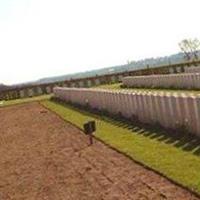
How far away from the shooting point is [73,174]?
1161cm

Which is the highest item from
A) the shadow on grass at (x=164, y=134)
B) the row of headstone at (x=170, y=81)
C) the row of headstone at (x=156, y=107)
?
the row of headstone at (x=156, y=107)

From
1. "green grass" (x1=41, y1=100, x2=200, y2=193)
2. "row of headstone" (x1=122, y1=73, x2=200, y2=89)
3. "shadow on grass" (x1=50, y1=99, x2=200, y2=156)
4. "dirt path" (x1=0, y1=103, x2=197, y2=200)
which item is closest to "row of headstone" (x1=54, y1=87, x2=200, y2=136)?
"shadow on grass" (x1=50, y1=99, x2=200, y2=156)

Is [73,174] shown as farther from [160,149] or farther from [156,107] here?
[156,107]

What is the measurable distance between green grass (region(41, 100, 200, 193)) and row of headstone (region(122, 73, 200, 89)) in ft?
38.1

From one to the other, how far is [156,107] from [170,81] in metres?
17.6

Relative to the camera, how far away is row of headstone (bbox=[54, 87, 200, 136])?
13.6 m

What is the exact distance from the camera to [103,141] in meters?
15.4

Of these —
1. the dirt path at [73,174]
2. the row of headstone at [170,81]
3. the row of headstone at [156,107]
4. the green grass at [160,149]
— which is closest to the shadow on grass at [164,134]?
the green grass at [160,149]

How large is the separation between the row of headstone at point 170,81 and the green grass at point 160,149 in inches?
457

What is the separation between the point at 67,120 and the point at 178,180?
14.1 metres

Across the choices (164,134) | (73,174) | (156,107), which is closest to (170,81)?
(156,107)

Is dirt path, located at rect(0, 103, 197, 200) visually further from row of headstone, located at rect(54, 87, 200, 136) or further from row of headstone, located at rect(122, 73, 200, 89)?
row of headstone, located at rect(122, 73, 200, 89)

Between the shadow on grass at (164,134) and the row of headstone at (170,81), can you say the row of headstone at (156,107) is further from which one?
the row of headstone at (170,81)

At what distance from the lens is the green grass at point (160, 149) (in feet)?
32.4
